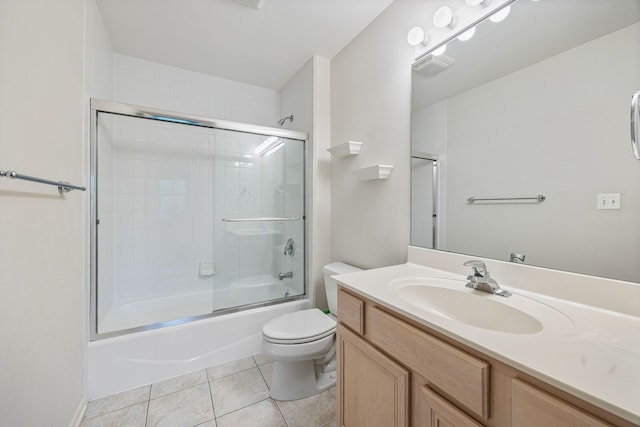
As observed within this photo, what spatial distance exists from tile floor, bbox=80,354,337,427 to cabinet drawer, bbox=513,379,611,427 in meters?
1.07

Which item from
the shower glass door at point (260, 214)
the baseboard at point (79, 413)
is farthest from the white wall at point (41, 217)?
the shower glass door at point (260, 214)

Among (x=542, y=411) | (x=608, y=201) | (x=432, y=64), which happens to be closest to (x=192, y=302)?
(x=542, y=411)

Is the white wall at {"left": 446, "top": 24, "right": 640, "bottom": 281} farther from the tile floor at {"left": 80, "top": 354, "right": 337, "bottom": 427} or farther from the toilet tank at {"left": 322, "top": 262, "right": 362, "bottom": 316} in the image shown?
the tile floor at {"left": 80, "top": 354, "right": 337, "bottom": 427}

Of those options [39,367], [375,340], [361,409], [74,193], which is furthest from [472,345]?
[74,193]

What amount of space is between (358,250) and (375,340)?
3.14 ft

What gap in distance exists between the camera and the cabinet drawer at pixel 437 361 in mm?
581

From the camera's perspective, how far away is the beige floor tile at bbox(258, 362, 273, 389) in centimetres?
159

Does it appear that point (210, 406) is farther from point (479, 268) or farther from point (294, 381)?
point (479, 268)

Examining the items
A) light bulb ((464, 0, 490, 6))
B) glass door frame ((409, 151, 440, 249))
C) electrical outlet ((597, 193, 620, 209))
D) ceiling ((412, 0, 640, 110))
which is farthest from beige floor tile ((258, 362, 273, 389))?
light bulb ((464, 0, 490, 6))

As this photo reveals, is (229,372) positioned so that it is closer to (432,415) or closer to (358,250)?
(358,250)

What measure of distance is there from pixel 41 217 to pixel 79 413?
3.51 ft

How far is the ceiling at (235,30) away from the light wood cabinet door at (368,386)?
1.91 m

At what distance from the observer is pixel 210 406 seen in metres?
1.38

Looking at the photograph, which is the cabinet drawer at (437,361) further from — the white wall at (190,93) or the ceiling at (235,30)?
the white wall at (190,93)
